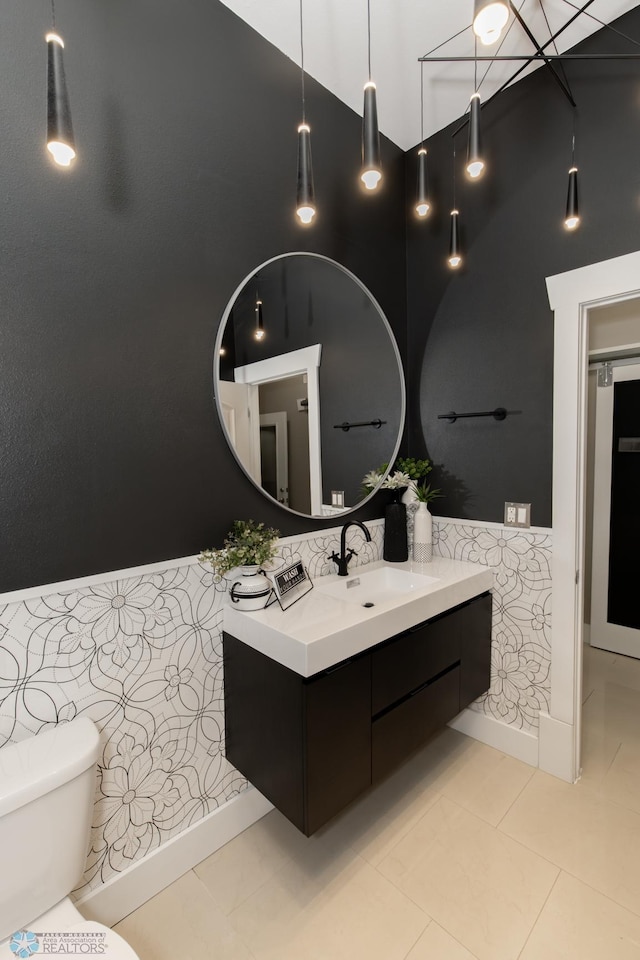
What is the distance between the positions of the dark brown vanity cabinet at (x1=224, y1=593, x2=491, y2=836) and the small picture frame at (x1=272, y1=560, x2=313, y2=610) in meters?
0.21

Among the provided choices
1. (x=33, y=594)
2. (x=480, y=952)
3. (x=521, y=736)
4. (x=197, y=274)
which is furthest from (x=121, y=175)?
(x=521, y=736)

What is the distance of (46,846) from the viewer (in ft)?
3.39

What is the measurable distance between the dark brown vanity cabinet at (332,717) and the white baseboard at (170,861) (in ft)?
0.80

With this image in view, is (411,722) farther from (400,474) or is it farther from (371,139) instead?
(371,139)

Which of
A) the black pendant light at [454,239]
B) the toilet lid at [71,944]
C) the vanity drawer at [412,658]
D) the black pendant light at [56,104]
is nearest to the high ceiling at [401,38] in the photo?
the black pendant light at [454,239]

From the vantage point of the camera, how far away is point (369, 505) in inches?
86.6

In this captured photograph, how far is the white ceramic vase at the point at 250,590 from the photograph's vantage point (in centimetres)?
152

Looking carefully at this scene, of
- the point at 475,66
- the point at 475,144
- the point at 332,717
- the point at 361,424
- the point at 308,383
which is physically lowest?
the point at 332,717

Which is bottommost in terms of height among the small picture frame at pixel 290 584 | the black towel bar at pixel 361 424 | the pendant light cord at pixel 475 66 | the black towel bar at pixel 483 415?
the small picture frame at pixel 290 584

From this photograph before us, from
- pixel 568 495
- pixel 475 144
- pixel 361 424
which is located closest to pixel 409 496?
pixel 361 424

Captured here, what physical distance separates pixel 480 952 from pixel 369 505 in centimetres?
160

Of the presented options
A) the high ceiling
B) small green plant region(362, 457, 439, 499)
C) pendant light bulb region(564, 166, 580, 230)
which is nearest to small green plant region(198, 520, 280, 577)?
small green plant region(362, 457, 439, 499)

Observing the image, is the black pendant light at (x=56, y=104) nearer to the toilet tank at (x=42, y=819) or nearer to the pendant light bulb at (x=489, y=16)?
the pendant light bulb at (x=489, y=16)

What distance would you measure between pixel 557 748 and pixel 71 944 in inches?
74.7
